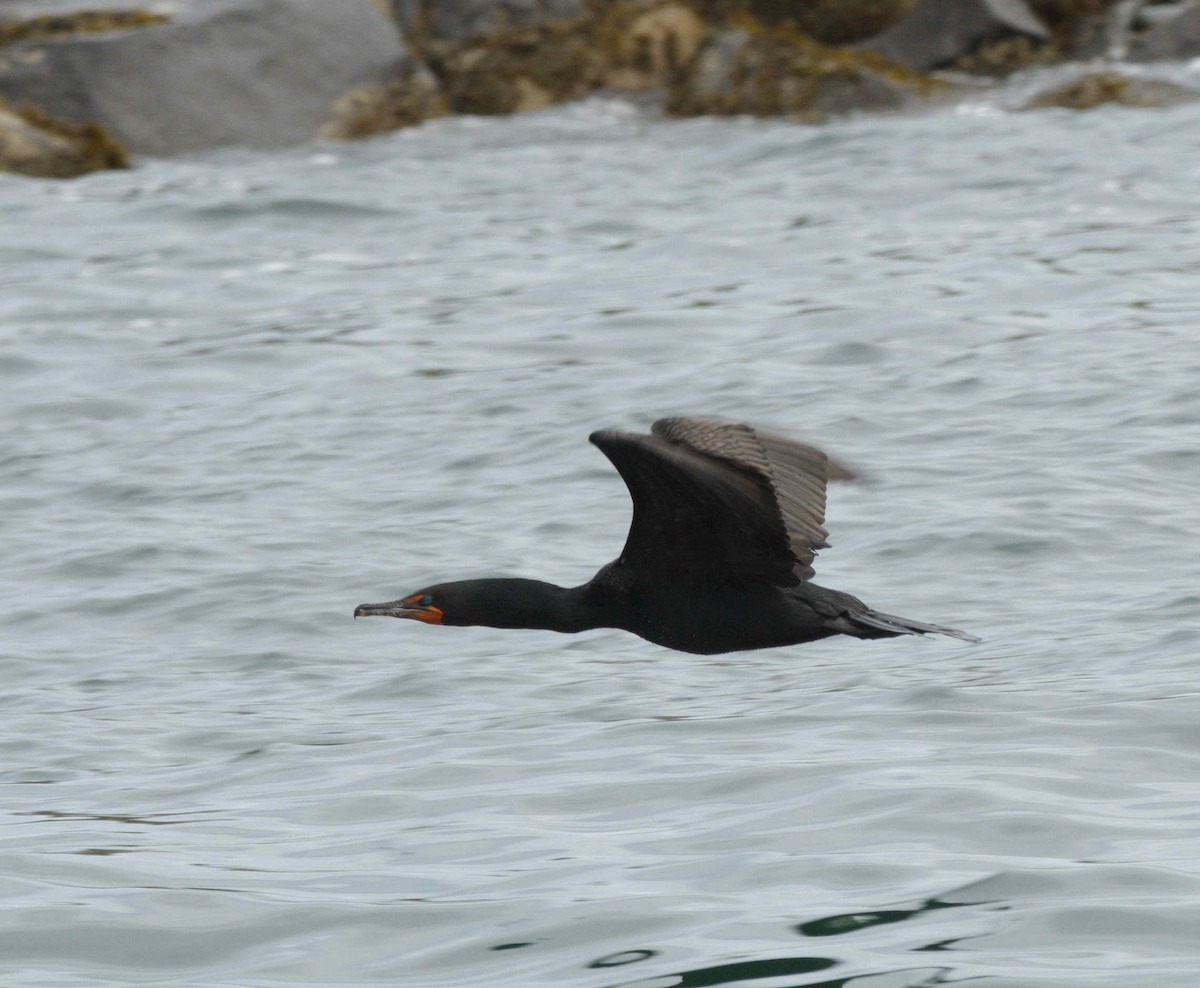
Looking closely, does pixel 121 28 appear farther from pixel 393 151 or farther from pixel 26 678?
pixel 26 678

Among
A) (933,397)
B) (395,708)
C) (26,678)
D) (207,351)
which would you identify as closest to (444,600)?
(395,708)

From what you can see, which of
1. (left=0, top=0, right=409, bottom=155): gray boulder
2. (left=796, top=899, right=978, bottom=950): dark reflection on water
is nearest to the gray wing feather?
(left=796, top=899, right=978, bottom=950): dark reflection on water

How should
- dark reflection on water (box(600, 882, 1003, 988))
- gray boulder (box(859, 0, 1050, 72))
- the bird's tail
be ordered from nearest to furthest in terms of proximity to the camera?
dark reflection on water (box(600, 882, 1003, 988))
the bird's tail
gray boulder (box(859, 0, 1050, 72))

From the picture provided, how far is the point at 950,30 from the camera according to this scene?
17.8m

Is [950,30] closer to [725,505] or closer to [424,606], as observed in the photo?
[424,606]

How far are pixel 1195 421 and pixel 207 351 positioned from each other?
17.9ft

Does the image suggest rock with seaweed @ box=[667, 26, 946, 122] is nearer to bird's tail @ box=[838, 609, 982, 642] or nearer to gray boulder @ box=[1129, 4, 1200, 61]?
gray boulder @ box=[1129, 4, 1200, 61]

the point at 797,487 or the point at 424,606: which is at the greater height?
the point at 797,487

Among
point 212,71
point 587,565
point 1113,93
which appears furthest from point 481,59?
point 587,565

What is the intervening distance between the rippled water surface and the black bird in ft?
0.99

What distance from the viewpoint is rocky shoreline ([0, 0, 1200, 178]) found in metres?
16.5

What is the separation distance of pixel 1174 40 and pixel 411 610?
13.2 metres

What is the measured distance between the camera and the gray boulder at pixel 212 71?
1642cm

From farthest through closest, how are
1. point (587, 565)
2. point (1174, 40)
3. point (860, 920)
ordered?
1. point (1174, 40)
2. point (587, 565)
3. point (860, 920)
